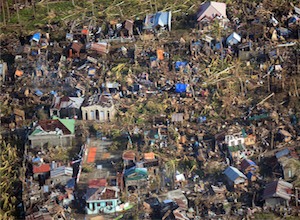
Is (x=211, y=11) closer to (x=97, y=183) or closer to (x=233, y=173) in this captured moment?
(x=233, y=173)

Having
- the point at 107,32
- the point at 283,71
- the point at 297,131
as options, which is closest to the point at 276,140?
the point at 297,131

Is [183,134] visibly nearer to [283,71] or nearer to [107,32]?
[283,71]

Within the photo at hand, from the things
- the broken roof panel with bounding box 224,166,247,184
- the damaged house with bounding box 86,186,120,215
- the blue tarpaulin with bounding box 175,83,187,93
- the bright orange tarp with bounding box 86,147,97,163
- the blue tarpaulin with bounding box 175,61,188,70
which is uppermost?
the blue tarpaulin with bounding box 175,61,188,70

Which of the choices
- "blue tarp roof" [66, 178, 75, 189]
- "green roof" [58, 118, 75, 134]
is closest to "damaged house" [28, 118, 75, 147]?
"green roof" [58, 118, 75, 134]

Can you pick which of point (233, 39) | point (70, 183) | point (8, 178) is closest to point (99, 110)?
point (70, 183)

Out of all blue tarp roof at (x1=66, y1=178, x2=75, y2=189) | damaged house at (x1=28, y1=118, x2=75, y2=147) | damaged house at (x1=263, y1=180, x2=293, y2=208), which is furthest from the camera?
damaged house at (x1=28, y1=118, x2=75, y2=147)

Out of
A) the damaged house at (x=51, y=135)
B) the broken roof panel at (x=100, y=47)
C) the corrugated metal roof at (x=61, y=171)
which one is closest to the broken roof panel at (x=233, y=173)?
the corrugated metal roof at (x=61, y=171)

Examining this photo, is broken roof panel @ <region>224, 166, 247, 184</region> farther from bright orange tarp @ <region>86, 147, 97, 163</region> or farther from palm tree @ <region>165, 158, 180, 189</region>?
bright orange tarp @ <region>86, 147, 97, 163</region>
